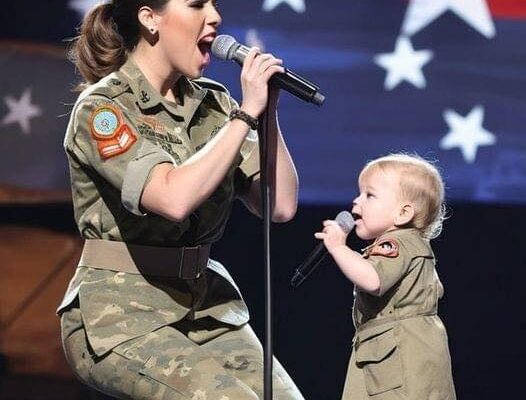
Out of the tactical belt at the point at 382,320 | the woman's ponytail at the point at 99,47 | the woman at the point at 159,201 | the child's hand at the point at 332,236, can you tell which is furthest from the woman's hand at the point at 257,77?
the tactical belt at the point at 382,320

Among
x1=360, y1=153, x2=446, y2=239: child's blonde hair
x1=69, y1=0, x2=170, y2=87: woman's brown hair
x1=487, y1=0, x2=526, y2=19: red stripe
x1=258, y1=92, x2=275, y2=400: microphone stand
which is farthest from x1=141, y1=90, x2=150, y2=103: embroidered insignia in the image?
x1=487, y1=0, x2=526, y2=19: red stripe

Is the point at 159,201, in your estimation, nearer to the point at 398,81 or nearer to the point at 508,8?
the point at 398,81

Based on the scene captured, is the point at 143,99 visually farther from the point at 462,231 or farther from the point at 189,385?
the point at 462,231

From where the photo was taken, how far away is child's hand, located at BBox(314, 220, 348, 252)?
2135 millimetres

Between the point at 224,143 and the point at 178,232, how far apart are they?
0.90ft

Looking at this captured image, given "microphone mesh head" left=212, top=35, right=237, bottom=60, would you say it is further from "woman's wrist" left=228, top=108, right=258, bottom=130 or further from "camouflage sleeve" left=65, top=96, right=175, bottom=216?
"camouflage sleeve" left=65, top=96, right=175, bottom=216

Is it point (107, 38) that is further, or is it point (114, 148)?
point (107, 38)

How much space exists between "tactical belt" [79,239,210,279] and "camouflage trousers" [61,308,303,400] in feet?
0.33

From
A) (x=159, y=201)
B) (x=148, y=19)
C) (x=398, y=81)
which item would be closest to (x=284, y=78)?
(x=159, y=201)

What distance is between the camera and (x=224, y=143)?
6.45 ft

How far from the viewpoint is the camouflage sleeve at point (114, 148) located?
2008 millimetres

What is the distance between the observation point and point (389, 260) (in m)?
2.21

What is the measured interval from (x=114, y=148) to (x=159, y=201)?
0.15 meters

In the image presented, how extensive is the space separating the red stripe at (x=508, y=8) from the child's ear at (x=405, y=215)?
1303mm
